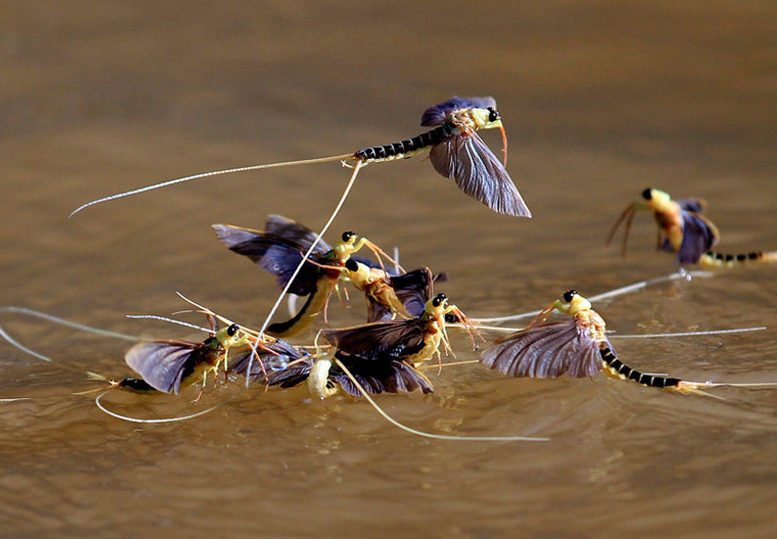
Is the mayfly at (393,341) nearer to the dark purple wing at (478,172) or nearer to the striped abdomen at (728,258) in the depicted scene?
the dark purple wing at (478,172)

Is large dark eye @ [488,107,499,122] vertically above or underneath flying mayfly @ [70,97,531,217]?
above

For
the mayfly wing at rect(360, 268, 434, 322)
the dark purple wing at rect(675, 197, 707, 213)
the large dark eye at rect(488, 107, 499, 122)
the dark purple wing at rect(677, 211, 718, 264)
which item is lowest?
the mayfly wing at rect(360, 268, 434, 322)

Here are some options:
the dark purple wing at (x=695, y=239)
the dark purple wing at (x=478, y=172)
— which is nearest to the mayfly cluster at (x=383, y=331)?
the dark purple wing at (x=478, y=172)

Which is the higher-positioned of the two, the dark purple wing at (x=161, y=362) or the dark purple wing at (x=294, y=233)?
the dark purple wing at (x=294, y=233)

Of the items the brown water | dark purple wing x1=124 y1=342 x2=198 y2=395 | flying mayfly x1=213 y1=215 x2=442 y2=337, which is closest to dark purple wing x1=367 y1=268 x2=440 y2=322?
flying mayfly x1=213 y1=215 x2=442 y2=337

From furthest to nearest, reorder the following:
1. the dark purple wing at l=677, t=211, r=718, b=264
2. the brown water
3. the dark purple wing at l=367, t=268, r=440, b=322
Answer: the dark purple wing at l=677, t=211, r=718, b=264 → the dark purple wing at l=367, t=268, r=440, b=322 → the brown water

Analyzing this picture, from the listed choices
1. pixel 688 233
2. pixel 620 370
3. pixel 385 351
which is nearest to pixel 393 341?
pixel 385 351

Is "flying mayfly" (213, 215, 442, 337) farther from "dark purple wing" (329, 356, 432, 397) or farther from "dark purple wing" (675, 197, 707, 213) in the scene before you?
"dark purple wing" (675, 197, 707, 213)
